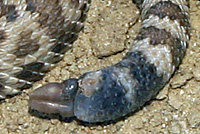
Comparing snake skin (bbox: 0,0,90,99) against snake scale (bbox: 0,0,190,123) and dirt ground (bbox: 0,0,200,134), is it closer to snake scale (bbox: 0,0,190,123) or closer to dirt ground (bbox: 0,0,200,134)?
snake scale (bbox: 0,0,190,123)

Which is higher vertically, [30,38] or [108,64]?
[30,38]

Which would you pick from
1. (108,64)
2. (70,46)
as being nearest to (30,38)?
(70,46)

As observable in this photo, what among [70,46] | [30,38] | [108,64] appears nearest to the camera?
[30,38]

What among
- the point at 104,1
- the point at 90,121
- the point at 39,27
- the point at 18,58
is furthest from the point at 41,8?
the point at 90,121

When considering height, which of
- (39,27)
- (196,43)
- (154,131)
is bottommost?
(154,131)

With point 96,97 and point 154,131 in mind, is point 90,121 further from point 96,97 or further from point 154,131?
point 154,131

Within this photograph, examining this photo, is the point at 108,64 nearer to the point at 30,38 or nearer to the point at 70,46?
the point at 70,46

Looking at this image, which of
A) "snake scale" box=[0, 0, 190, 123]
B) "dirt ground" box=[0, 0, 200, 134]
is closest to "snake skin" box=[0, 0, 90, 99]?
"snake scale" box=[0, 0, 190, 123]

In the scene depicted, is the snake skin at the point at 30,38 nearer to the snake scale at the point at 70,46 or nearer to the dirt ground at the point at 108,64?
the snake scale at the point at 70,46
